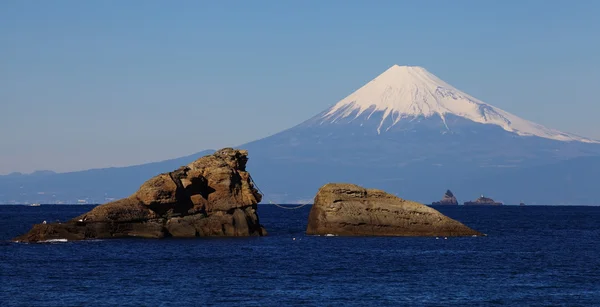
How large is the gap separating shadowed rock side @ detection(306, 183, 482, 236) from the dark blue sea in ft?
6.56

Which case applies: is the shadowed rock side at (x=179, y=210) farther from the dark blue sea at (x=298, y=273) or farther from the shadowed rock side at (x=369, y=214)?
the shadowed rock side at (x=369, y=214)

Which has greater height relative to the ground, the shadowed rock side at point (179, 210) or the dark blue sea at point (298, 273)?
the shadowed rock side at point (179, 210)

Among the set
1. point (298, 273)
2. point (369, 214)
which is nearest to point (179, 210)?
point (369, 214)

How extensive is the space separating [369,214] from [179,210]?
1740 cm

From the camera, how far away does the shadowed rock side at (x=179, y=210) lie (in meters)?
84.2

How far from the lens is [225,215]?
87812mm

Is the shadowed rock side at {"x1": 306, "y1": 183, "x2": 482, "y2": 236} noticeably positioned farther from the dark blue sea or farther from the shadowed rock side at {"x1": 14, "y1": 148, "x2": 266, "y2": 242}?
the shadowed rock side at {"x1": 14, "y1": 148, "x2": 266, "y2": 242}

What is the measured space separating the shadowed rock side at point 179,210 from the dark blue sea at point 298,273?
2.62 meters

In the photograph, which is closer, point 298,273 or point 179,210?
point 298,273

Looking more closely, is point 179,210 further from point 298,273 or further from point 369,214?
point 298,273

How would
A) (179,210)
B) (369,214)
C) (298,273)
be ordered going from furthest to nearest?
1. (369,214)
2. (179,210)
3. (298,273)

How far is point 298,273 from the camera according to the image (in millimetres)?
61312

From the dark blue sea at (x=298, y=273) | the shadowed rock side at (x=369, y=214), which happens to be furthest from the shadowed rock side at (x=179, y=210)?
the shadowed rock side at (x=369, y=214)

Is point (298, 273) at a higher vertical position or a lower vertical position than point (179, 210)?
lower
